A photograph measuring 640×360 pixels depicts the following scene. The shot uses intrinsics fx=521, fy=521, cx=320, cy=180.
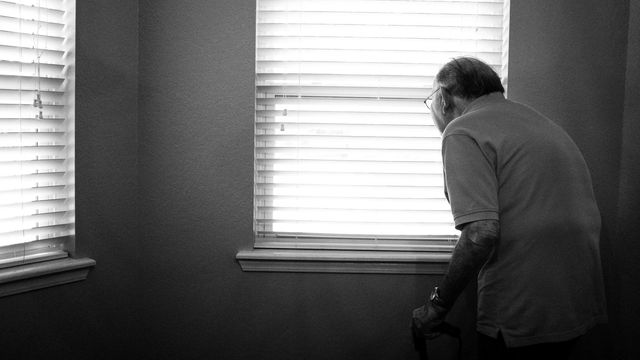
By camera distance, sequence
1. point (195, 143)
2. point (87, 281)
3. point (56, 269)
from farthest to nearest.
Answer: point (195, 143) < point (87, 281) < point (56, 269)

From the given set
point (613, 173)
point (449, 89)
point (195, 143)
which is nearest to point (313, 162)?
point (195, 143)

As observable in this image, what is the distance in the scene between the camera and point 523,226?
1.62 metres

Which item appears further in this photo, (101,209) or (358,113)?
(358,113)

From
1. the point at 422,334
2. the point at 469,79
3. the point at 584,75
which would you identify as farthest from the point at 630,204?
the point at 422,334

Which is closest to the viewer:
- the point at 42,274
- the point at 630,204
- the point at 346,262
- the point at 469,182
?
the point at 469,182

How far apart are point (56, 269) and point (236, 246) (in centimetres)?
76

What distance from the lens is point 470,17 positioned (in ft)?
7.99

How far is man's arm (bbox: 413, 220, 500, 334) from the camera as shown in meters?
1.60

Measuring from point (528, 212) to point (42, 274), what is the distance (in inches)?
71.7

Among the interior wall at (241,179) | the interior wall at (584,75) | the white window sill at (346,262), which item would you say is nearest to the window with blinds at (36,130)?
the interior wall at (241,179)

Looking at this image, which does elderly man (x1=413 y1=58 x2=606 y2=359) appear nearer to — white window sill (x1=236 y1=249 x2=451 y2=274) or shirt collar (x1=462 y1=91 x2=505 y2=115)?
shirt collar (x1=462 y1=91 x2=505 y2=115)

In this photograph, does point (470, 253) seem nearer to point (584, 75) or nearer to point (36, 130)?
point (584, 75)

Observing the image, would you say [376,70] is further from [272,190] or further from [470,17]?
[272,190]

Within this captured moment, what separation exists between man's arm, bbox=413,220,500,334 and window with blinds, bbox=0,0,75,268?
5.08 ft
